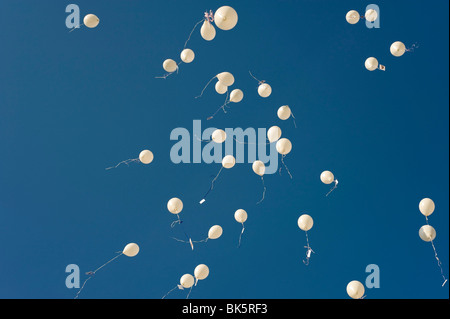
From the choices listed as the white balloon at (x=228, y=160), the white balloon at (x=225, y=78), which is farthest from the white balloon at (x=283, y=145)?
the white balloon at (x=225, y=78)

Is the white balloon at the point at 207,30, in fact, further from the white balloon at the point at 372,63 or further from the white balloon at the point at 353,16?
the white balloon at the point at 372,63

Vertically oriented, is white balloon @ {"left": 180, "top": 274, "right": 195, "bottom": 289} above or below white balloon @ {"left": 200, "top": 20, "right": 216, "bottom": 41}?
below

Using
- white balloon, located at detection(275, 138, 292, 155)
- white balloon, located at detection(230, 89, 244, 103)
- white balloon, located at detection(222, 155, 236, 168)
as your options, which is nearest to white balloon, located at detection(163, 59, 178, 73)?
white balloon, located at detection(230, 89, 244, 103)

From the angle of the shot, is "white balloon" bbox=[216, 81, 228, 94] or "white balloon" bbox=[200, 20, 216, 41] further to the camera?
"white balloon" bbox=[216, 81, 228, 94]

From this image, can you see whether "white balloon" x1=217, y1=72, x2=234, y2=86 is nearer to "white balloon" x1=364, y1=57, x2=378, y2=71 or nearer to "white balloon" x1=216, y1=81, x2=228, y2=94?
"white balloon" x1=216, y1=81, x2=228, y2=94

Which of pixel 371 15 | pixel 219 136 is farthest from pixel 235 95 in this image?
pixel 371 15

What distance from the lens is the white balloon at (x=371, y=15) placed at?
4121mm

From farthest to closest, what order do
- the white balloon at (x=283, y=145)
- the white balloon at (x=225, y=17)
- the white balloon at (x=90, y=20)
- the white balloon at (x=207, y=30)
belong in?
1. the white balloon at (x=90, y=20)
2. the white balloon at (x=283, y=145)
3. the white balloon at (x=207, y=30)
4. the white balloon at (x=225, y=17)

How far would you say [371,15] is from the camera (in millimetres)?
4125

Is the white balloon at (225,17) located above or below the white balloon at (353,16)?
below

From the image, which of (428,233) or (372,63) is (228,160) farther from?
(428,233)

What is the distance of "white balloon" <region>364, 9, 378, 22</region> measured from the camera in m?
4.12

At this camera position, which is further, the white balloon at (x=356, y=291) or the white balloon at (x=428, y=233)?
the white balloon at (x=428, y=233)

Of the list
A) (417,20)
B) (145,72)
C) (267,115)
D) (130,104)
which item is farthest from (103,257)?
(417,20)
